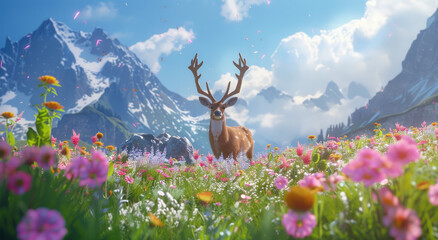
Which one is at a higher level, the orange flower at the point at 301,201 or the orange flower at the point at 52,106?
the orange flower at the point at 52,106

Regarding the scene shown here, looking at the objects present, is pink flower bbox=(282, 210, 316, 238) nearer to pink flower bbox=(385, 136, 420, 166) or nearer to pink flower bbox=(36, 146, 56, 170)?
pink flower bbox=(385, 136, 420, 166)

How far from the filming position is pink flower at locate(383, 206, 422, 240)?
41.6 inches

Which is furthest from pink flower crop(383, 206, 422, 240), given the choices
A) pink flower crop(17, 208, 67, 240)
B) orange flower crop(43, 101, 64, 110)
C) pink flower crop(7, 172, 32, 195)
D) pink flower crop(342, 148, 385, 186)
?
orange flower crop(43, 101, 64, 110)

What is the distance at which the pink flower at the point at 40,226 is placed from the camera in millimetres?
966

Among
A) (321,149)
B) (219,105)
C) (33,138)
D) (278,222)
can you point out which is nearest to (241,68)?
(219,105)

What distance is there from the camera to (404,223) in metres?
1.10

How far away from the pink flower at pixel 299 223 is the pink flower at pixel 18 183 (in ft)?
3.97

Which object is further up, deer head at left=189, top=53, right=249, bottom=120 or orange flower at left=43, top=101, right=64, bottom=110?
deer head at left=189, top=53, right=249, bottom=120

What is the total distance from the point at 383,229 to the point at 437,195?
0.34 m

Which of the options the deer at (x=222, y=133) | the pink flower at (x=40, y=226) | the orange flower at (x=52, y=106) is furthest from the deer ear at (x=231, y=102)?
the pink flower at (x=40, y=226)

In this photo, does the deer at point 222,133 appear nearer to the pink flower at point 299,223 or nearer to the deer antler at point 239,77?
the deer antler at point 239,77

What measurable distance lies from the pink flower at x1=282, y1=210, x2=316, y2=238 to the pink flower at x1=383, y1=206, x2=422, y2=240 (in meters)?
0.33

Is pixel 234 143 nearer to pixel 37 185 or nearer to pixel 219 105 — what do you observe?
pixel 219 105

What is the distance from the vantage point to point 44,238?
38.3 inches
